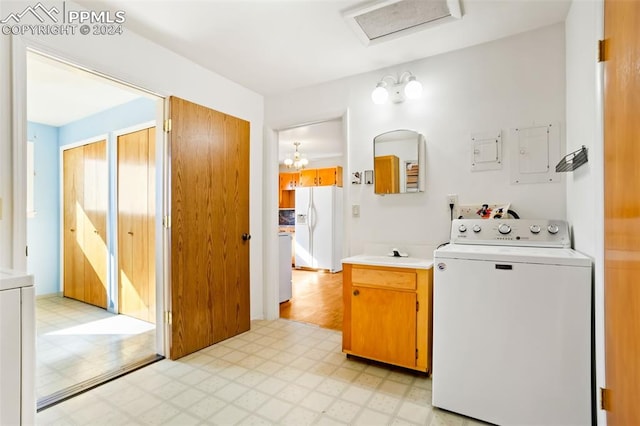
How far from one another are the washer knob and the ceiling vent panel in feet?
4.44

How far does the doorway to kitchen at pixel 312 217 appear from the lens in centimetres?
410

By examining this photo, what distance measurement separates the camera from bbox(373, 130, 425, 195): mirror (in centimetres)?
251

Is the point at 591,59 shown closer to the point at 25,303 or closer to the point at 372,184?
the point at 372,184

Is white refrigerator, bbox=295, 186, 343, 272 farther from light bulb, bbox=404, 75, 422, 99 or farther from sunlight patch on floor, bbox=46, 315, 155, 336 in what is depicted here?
light bulb, bbox=404, 75, 422, 99

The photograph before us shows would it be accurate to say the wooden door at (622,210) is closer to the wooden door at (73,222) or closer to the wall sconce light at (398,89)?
the wall sconce light at (398,89)

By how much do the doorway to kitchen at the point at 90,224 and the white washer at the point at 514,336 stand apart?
2.16 m

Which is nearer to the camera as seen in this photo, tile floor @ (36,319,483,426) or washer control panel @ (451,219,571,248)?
tile floor @ (36,319,483,426)

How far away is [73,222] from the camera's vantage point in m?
4.01

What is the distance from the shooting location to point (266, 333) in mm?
2906

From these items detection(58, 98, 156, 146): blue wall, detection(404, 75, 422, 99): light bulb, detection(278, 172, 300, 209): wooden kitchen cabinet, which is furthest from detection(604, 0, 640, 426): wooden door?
detection(278, 172, 300, 209): wooden kitchen cabinet

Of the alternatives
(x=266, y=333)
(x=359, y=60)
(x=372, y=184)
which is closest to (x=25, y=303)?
(x=266, y=333)

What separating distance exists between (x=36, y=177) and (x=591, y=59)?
5.61 metres

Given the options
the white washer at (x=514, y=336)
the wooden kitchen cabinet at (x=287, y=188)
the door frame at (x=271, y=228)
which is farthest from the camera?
the wooden kitchen cabinet at (x=287, y=188)

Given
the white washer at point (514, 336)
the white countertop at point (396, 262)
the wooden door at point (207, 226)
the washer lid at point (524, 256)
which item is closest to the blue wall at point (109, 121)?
the wooden door at point (207, 226)
